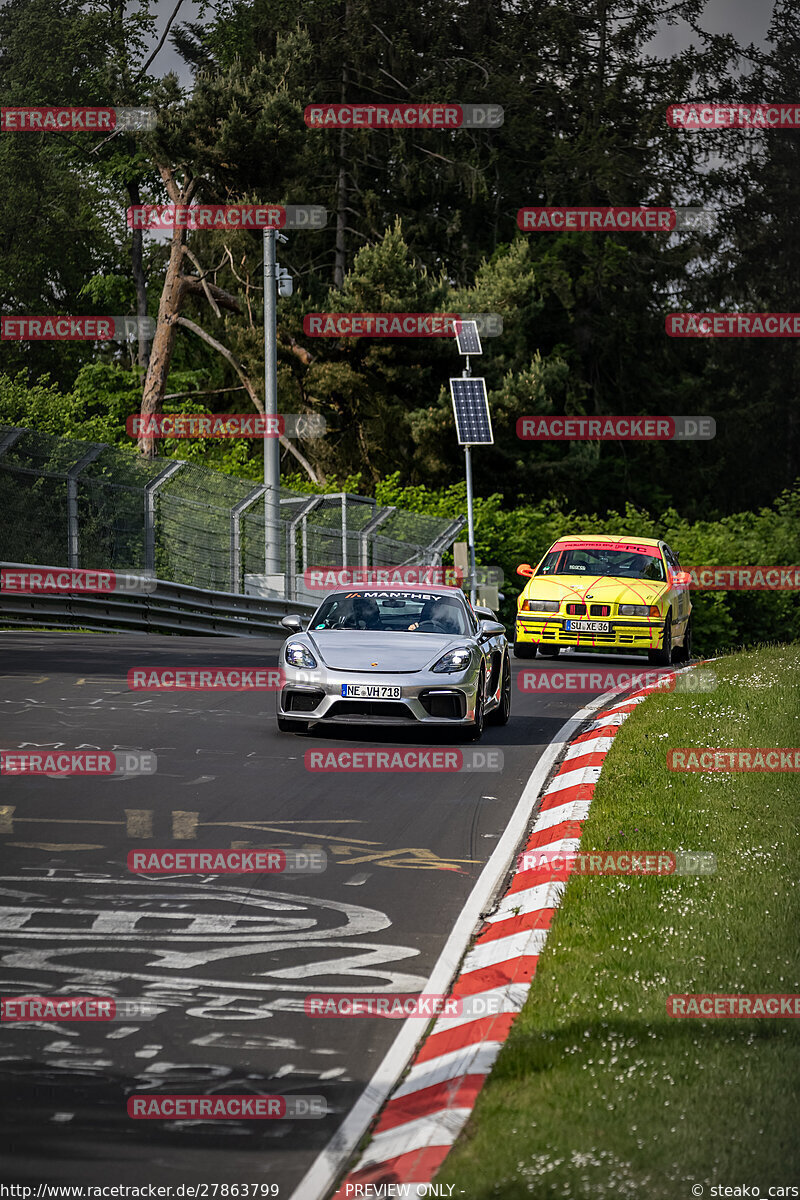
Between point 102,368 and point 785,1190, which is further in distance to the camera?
point 102,368

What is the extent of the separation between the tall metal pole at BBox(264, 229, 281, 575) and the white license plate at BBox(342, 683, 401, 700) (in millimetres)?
16383

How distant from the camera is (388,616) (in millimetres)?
15086

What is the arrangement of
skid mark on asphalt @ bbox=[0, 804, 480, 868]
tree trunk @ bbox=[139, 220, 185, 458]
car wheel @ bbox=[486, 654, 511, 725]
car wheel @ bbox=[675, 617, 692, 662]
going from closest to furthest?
1. skid mark on asphalt @ bbox=[0, 804, 480, 868]
2. car wheel @ bbox=[486, 654, 511, 725]
3. car wheel @ bbox=[675, 617, 692, 662]
4. tree trunk @ bbox=[139, 220, 185, 458]

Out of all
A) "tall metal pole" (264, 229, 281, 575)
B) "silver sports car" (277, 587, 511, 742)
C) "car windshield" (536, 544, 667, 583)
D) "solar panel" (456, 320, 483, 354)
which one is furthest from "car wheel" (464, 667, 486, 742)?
"solar panel" (456, 320, 483, 354)

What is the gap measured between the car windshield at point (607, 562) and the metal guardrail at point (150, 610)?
20.3 ft

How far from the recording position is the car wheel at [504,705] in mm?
15141

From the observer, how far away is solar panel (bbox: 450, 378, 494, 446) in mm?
34406

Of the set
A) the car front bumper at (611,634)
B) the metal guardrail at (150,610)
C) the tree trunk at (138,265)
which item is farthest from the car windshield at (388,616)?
the tree trunk at (138,265)

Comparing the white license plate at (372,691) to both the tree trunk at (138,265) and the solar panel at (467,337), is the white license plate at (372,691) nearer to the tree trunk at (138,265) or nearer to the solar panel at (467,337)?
the solar panel at (467,337)

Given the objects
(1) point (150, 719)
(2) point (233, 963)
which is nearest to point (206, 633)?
(1) point (150, 719)

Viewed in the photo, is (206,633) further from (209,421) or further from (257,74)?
(209,421)

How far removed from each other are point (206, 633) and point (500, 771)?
53.5 ft

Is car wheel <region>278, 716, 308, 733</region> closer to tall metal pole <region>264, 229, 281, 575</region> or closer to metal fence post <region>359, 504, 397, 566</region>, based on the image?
tall metal pole <region>264, 229, 281, 575</region>

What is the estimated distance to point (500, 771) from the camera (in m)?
12.4
